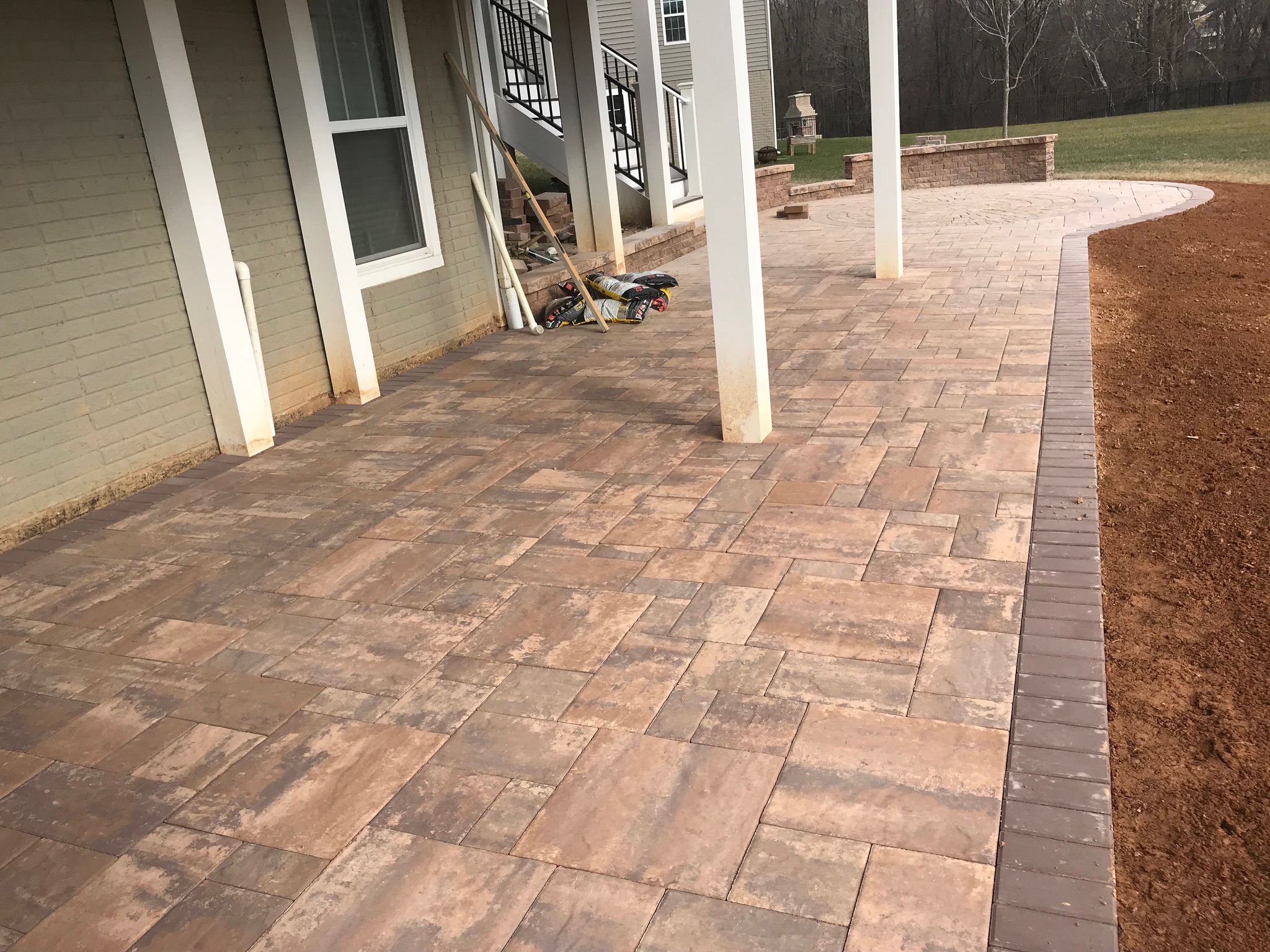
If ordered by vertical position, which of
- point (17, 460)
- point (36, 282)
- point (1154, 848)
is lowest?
point (1154, 848)

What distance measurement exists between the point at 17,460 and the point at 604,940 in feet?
11.4

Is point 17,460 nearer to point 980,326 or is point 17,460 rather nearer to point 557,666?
point 557,666

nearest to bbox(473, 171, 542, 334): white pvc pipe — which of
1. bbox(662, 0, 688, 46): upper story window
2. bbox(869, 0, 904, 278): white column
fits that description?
bbox(869, 0, 904, 278): white column

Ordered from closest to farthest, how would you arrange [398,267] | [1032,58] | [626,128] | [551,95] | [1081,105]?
[398,267]
[551,95]
[626,128]
[1081,105]
[1032,58]

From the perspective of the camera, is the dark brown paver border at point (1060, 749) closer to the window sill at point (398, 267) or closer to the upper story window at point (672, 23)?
the window sill at point (398, 267)

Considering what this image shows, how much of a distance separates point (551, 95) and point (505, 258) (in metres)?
4.29

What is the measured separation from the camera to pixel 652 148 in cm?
1010

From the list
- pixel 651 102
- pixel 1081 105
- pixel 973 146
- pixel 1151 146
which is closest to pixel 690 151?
pixel 651 102

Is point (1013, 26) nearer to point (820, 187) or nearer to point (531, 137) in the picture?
point (820, 187)

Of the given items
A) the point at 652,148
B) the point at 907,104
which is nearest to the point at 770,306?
the point at 652,148

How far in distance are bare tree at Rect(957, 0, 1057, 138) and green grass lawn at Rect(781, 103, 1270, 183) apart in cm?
154

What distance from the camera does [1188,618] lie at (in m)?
2.98

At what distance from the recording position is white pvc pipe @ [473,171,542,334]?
23.1ft

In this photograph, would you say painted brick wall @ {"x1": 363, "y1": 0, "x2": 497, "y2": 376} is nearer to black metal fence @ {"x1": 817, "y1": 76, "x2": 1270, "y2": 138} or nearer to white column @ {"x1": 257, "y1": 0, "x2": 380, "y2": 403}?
white column @ {"x1": 257, "y1": 0, "x2": 380, "y2": 403}
